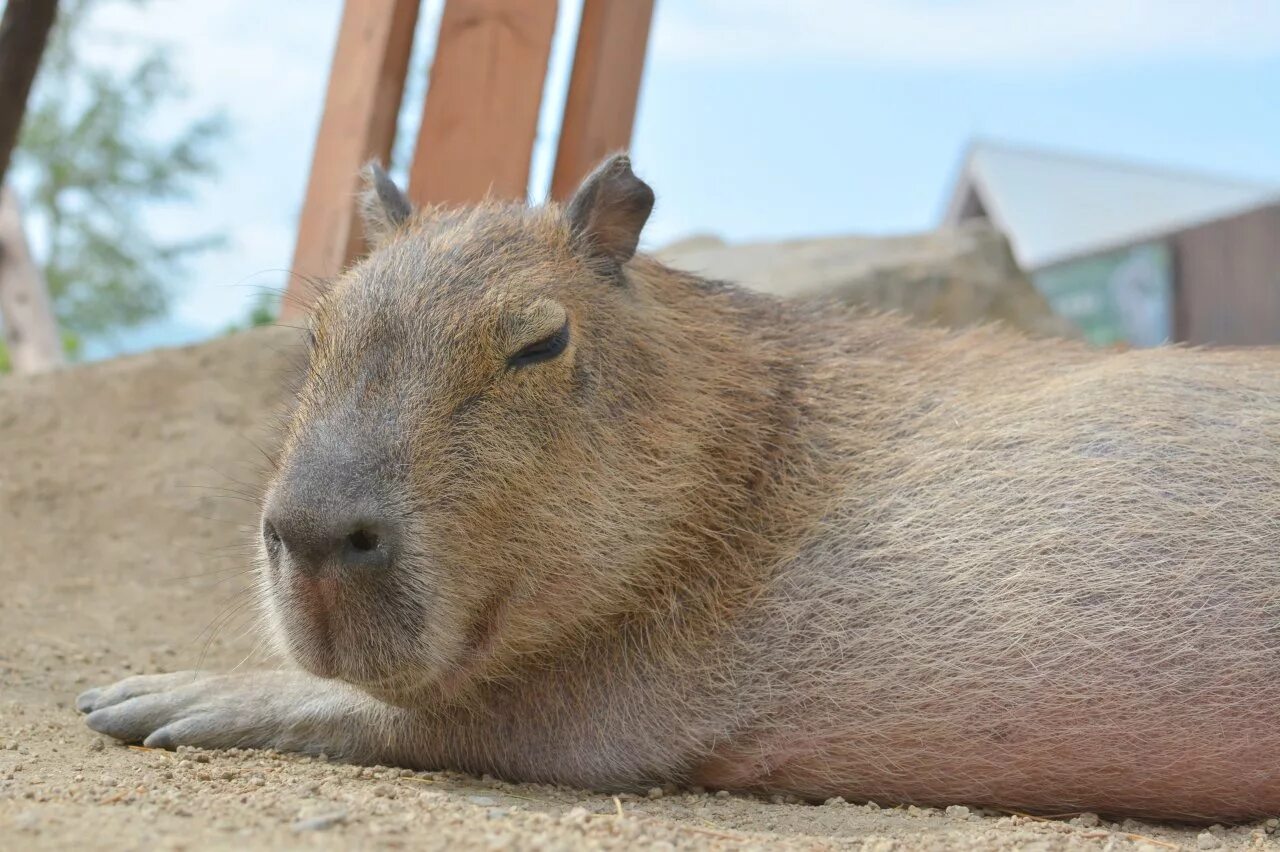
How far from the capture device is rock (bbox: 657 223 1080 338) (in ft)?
24.2

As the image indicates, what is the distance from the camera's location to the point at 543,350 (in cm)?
330

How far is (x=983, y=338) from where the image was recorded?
437 centimetres

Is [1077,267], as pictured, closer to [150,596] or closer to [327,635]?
[150,596]

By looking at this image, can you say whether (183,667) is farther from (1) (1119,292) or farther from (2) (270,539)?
(1) (1119,292)

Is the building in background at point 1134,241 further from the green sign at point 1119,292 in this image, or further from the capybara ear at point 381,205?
the capybara ear at point 381,205

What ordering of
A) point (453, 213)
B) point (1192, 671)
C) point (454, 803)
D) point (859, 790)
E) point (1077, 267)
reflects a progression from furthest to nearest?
point (1077, 267) → point (453, 213) → point (859, 790) → point (1192, 671) → point (454, 803)

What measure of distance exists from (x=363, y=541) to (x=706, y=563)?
3.63 feet

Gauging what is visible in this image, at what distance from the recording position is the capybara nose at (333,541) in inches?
111

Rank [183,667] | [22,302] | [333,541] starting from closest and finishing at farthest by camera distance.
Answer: [333,541]
[183,667]
[22,302]

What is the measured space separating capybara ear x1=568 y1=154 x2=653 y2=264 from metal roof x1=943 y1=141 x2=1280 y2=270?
14.3 meters

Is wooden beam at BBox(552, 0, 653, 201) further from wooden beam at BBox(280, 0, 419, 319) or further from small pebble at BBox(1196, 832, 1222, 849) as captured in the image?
small pebble at BBox(1196, 832, 1222, 849)

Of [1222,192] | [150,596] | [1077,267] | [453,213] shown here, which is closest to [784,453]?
[453,213]

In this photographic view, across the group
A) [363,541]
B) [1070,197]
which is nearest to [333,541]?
[363,541]

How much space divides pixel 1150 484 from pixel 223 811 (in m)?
2.45
